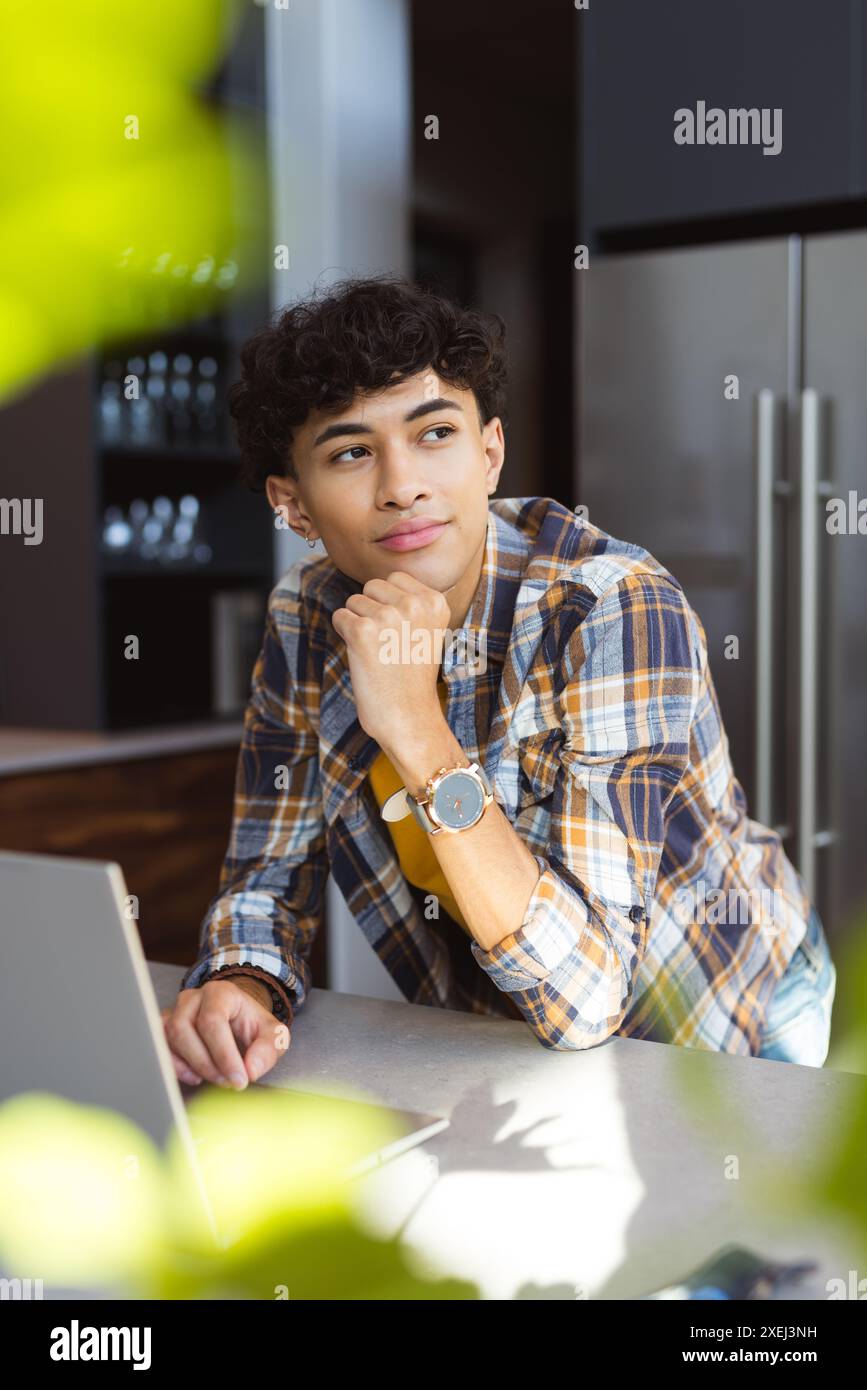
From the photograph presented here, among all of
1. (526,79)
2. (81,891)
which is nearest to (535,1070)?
(81,891)

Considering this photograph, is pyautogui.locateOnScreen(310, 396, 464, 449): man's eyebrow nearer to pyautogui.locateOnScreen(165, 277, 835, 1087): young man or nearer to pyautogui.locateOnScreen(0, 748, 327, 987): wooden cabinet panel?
pyautogui.locateOnScreen(165, 277, 835, 1087): young man

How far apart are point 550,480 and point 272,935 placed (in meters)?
4.26

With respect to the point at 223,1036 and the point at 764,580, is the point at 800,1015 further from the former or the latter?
the point at 764,580

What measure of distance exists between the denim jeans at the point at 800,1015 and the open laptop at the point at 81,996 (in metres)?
0.81

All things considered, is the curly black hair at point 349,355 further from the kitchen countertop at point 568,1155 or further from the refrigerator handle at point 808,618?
the refrigerator handle at point 808,618

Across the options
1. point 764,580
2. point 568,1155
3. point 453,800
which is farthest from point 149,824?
point 568,1155

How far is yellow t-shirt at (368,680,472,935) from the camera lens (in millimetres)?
1386

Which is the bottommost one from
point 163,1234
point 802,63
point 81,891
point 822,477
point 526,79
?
point 163,1234

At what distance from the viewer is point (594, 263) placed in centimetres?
269

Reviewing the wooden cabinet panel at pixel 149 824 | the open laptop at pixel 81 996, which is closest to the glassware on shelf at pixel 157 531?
the wooden cabinet panel at pixel 149 824

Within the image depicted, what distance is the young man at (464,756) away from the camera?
1150 millimetres

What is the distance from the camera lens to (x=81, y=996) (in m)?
0.78

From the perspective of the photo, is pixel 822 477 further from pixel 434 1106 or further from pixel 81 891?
pixel 81 891

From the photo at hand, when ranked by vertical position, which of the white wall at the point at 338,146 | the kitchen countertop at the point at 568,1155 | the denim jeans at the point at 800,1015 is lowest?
the denim jeans at the point at 800,1015
